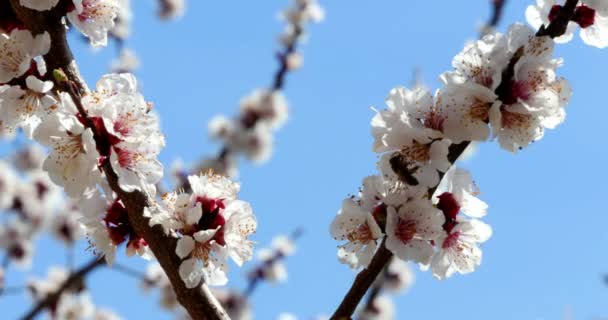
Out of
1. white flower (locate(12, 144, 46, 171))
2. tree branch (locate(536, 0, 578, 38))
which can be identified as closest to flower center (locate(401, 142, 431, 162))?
tree branch (locate(536, 0, 578, 38))

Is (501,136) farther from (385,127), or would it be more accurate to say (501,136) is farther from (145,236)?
(145,236)

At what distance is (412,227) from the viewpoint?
→ 6.05 ft

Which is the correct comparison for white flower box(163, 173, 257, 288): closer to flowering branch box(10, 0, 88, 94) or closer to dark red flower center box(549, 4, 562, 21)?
flowering branch box(10, 0, 88, 94)

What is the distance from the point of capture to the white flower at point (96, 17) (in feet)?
7.66

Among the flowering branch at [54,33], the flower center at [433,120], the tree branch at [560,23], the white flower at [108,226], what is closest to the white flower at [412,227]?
the flower center at [433,120]

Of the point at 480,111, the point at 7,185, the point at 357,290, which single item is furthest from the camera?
the point at 7,185

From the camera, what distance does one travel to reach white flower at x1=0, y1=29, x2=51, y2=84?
2016 mm

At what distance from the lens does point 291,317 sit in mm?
4461

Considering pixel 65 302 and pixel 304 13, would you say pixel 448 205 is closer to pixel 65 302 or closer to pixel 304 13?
pixel 65 302

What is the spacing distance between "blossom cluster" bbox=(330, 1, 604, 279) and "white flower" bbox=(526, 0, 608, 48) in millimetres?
246

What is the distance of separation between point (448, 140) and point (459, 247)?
33 cm

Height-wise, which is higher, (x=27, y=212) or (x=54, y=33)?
(x=27, y=212)

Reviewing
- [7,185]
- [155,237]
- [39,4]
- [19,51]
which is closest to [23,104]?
[19,51]

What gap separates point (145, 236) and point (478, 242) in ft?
3.12
